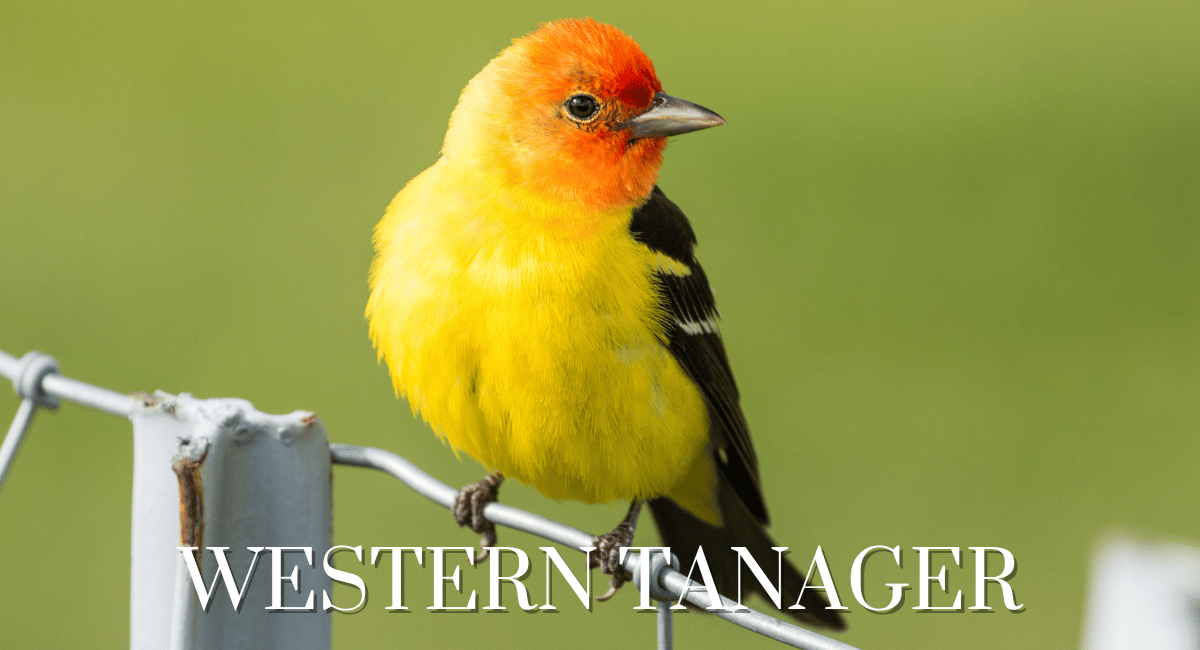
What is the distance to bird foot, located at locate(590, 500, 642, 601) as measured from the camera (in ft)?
8.54

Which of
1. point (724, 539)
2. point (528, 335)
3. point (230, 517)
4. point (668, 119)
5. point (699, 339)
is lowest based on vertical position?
point (230, 517)

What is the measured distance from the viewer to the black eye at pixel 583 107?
231 cm

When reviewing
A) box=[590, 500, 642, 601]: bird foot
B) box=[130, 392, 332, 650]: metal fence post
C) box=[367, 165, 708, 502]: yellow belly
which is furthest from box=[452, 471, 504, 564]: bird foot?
box=[130, 392, 332, 650]: metal fence post

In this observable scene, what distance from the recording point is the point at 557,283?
210 centimetres

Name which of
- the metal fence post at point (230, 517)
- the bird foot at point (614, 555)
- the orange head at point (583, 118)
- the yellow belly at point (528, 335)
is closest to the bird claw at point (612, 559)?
the bird foot at point (614, 555)

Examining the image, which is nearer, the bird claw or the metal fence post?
the metal fence post

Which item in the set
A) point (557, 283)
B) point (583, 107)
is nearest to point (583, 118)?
point (583, 107)

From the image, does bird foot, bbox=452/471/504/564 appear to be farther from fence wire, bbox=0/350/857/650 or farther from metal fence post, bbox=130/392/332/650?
metal fence post, bbox=130/392/332/650

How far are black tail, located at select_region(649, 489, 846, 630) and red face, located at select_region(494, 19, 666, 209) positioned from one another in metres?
1.02

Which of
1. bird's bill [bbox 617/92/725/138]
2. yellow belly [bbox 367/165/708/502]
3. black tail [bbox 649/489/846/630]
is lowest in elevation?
black tail [bbox 649/489/846/630]

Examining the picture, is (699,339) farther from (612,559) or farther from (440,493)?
(440,493)

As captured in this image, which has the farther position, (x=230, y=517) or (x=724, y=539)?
(x=724, y=539)

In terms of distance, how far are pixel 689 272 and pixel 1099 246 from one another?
431cm

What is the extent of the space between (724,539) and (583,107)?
1336 millimetres
